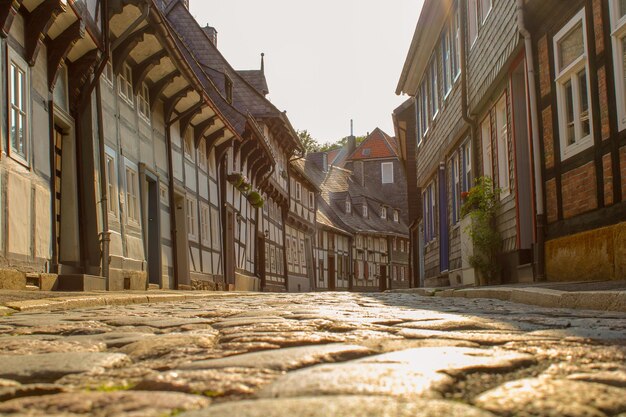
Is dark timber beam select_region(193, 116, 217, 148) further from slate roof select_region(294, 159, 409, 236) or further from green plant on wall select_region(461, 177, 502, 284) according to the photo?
slate roof select_region(294, 159, 409, 236)

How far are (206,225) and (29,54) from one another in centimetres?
1048

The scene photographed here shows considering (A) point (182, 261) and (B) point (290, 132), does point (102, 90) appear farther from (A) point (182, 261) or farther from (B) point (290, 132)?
(B) point (290, 132)

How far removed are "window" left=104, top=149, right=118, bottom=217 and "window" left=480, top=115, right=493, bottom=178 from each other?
6175 millimetres

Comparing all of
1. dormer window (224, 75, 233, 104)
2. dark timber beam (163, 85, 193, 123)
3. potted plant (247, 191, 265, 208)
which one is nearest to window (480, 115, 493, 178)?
dark timber beam (163, 85, 193, 123)

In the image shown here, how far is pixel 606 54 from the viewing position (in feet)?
29.0

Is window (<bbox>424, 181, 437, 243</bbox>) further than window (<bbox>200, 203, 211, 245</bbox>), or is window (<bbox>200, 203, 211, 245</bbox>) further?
window (<bbox>424, 181, 437, 243</bbox>)

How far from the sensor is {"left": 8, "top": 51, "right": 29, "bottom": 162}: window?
32.9 feet

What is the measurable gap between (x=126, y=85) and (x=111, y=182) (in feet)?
8.48

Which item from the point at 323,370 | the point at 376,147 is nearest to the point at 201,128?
the point at 323,370

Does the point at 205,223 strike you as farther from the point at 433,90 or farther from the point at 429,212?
the point at 433,90

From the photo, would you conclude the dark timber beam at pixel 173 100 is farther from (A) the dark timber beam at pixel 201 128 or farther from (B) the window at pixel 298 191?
(B) the window at pixel 298 191

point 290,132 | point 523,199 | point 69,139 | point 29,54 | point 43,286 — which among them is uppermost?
point 290,132

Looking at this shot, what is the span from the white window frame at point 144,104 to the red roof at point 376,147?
47.9 m

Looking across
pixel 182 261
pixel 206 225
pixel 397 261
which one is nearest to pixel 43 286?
pixel 182 261
